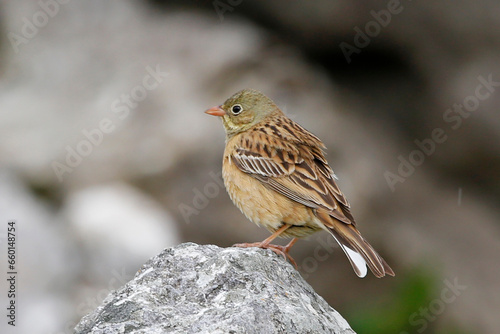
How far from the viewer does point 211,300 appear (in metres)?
3.64

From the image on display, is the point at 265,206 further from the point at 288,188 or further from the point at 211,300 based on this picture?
the point at 211,300

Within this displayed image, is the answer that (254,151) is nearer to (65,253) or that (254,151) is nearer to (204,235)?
(204,235)

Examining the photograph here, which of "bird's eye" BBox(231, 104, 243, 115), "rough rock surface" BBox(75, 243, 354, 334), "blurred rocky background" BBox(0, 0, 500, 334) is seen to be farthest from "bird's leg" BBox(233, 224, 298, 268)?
"blurred rocky background" BBox(0, 0, 500, 334)

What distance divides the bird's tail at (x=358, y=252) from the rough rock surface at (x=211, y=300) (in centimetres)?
71

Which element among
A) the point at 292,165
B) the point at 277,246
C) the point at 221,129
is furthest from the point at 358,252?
the point at 221,129

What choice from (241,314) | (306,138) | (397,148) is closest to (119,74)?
(397,148)

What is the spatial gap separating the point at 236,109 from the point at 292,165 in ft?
3.55

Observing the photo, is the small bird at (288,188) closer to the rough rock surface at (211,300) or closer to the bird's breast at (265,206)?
the bird's breast at (265,206)

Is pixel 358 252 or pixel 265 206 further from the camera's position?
pixel 265 206

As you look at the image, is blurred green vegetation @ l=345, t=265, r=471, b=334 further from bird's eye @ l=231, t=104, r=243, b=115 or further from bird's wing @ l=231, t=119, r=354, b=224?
bird's eye @ l=231, t=104, r=243, b=115

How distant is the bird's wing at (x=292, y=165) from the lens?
5523 mm

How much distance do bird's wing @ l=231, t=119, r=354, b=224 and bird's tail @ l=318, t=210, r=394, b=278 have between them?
0.07 meters

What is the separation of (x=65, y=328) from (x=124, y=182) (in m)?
2.16

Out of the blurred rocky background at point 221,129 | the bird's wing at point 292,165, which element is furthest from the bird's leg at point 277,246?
the blurred rocky background at point 221,129
